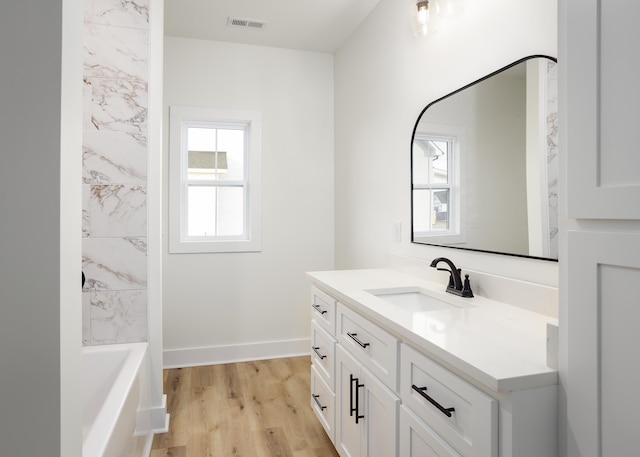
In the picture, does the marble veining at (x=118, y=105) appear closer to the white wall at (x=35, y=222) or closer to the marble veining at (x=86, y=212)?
the marble veining at (x=86, y=212)

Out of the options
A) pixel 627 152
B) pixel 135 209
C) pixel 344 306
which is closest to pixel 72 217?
pixel 627 152

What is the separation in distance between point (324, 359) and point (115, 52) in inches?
79.8

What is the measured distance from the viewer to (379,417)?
1447 mm

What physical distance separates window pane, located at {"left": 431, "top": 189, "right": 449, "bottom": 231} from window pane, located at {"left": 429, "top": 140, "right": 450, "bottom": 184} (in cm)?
6

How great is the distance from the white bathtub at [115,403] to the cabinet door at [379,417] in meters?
0.89

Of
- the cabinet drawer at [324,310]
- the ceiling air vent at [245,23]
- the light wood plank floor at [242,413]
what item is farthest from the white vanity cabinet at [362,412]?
the ceiling air vent at [245,23]

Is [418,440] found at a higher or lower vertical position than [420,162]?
lower

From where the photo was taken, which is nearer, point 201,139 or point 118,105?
point 118,105

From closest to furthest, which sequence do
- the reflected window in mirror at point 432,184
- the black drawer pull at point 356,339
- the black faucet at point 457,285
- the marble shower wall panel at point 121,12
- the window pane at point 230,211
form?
the black drawer pull at point 356,339
the black faucet at point 457,285
the reflected window in mirror at point 432,184
the marble shower wall panel at point 121,12
the window pane at point 230,211

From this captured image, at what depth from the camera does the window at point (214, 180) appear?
3.30m

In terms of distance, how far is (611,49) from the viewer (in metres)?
0.74

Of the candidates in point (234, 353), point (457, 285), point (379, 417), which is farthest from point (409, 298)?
point (234, 353)

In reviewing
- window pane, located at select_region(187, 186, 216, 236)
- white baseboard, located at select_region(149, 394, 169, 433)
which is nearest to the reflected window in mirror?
white baseboard, located at select_region(149, 394, 169, 433)

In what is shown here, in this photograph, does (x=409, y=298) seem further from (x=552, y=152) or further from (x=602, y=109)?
(x=602, y=109)
